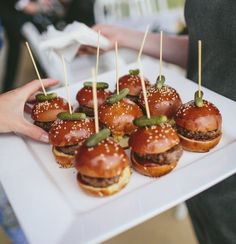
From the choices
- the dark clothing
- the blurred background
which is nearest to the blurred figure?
the blurred background

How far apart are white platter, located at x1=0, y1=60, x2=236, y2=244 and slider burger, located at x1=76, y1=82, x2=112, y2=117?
0.30 m

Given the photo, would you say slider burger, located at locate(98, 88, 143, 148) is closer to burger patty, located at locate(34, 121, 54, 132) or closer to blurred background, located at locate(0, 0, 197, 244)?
burger patty, located at locate(34, 121, 54, 132)

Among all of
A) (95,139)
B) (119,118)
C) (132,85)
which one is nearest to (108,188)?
(95,139)

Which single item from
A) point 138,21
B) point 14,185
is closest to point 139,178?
point 14,185

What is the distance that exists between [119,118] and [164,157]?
297mm

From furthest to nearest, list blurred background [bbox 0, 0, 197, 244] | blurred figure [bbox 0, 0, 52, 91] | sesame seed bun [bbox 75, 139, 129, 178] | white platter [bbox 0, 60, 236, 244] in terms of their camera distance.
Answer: blurred figure [bbox 0, 0, 52, 91], blurred background [bbox 0, 0, 197, 244], sesame seed bun [bbox 75, 139, 129, 178], white platter [bbox 0, 60, 236, 244]

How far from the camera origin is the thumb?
1.46 m

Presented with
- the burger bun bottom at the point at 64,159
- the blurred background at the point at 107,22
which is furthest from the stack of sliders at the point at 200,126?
the blurred background at the point at 107,22

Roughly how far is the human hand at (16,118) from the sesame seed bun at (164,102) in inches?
17.3

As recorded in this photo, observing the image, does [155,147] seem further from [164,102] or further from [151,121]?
[164,102]

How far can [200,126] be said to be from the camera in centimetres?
143

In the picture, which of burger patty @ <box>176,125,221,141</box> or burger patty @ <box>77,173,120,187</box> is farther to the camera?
burger patty @ <box>176,125,221,141</box>

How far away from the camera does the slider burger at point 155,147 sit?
1313 mm

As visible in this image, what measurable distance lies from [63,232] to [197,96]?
700 millimetres
